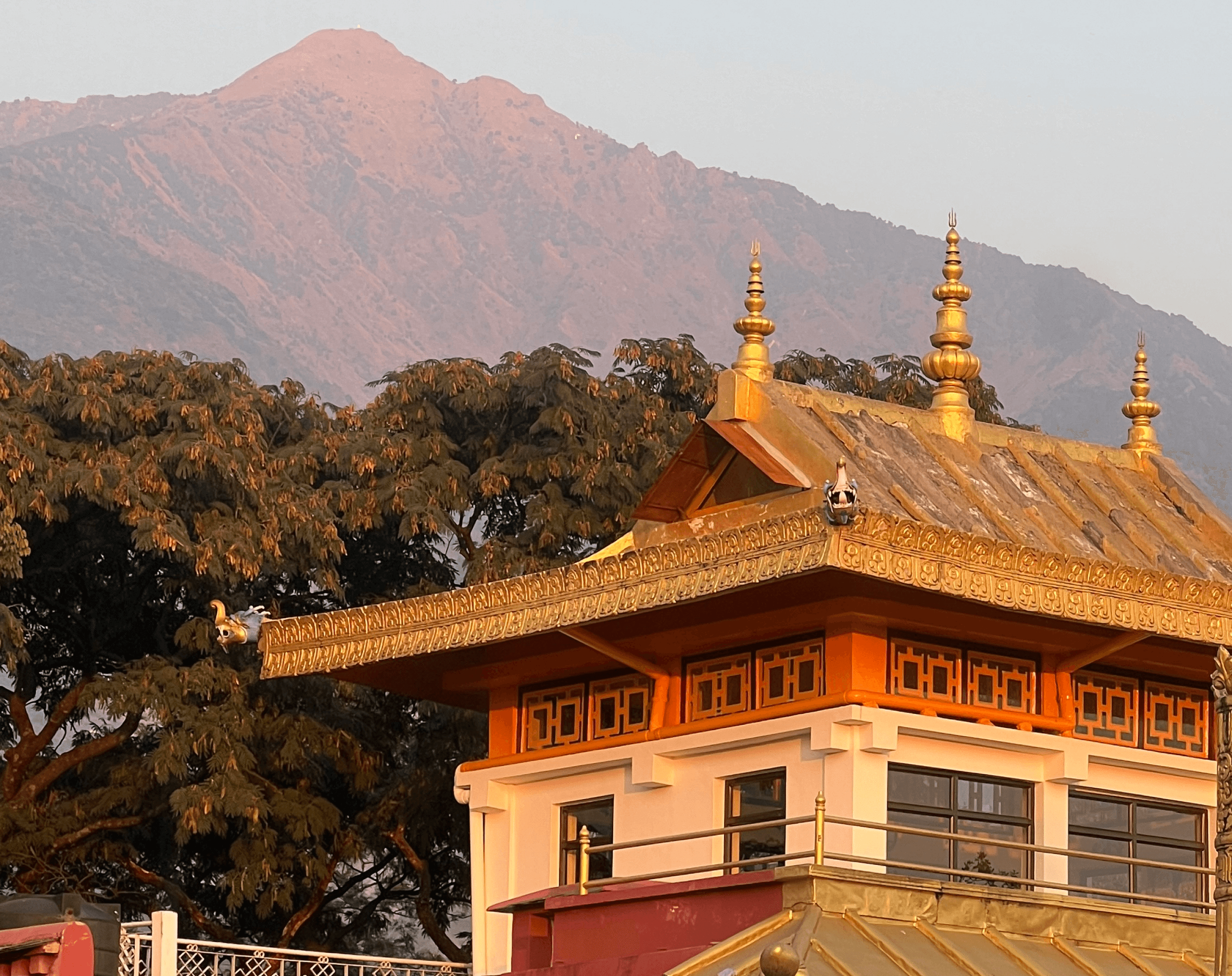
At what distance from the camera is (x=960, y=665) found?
1589 centimetres

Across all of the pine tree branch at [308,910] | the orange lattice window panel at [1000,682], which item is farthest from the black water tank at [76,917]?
the pine tree branch at [308,910]

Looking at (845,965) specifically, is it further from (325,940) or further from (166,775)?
(325,940)

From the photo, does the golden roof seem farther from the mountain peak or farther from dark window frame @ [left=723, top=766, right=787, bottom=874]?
the mountain peak

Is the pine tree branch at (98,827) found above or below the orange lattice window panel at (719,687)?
below

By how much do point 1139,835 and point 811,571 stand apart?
4.02m

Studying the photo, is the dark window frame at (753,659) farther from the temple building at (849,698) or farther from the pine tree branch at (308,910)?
the pine tree branch at (308,910)

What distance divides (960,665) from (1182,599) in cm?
156

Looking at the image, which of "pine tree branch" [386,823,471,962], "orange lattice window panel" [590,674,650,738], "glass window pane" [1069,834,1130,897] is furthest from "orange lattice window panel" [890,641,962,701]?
"pine tree branch" [386,823,471,962]

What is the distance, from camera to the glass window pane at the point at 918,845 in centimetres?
1538

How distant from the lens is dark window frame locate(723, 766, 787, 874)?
618 inches

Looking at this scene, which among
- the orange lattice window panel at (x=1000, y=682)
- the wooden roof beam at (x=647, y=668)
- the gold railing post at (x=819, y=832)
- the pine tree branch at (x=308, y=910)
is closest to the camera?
the gold railing post at (x=819, y=832)

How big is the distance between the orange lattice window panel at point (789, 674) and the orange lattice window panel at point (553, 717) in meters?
1.82

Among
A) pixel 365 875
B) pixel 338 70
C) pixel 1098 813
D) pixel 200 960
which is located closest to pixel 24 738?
pixel 365 875

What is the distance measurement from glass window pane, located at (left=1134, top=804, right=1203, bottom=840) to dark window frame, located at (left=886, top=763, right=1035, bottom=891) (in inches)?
41.4
